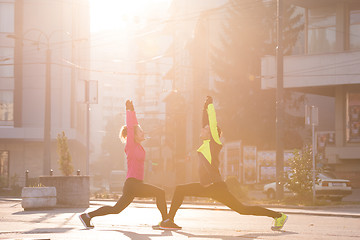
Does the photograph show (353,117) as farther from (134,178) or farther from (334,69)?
(134,178)

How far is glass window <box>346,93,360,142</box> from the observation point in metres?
42.9

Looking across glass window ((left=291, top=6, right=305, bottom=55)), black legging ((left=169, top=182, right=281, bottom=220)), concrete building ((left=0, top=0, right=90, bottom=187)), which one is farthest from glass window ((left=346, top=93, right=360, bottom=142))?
black legging ((left=169, top=182, right=281, bottom=220))

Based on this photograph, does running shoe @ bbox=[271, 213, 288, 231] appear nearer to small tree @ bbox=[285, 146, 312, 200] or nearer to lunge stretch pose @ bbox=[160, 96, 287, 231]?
lunge stretch pose @ bbox=[160, 96, 287, 231]

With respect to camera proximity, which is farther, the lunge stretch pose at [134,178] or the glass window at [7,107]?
the glass window at [7,107]

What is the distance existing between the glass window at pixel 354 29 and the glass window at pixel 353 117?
2891 millimetres

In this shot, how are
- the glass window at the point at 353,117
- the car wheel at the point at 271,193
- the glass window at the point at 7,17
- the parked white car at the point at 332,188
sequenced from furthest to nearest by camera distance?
the glass window at the point at 7,17 < the glass window at the point at 353,117 < the car wheel at the point at 271,193 < the parked white car at the point at 332,188

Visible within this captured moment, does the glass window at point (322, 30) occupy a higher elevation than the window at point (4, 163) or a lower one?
higher

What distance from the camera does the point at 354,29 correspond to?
1682 inches

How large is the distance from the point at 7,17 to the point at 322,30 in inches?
1075

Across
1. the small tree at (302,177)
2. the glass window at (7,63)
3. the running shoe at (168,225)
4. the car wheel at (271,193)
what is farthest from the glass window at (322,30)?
the running shoe at (168,225)

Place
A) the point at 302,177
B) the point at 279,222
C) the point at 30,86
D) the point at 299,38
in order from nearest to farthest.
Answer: the point at 279,222 < the point at 302,177 < the point at 299,38 < the point at 30,86

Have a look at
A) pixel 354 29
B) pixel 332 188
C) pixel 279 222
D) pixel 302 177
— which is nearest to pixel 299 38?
pixel 354 29

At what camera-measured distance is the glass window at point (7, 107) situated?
58000mm

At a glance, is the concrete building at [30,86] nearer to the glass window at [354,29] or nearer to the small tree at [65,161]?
the glass window at [354,29]
